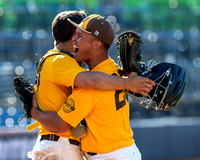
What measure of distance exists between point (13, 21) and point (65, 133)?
9.22 metres

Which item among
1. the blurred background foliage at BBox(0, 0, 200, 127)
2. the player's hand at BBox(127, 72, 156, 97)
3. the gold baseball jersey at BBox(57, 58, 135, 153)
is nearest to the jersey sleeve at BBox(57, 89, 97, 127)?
the gold baseball jersey at BBox(57, 58, 135, 153)

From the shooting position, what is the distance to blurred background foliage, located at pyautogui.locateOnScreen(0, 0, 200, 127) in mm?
11094

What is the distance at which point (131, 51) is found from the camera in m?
3.18

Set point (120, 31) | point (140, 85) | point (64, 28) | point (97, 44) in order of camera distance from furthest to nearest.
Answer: point (120, 31) → point (64, 28) → point (97, 44) → point (140, 85)

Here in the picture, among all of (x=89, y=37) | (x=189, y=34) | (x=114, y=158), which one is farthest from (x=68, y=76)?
(x=189, y=34)

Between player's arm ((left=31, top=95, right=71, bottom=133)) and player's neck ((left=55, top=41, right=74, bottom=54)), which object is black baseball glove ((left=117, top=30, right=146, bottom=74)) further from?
player's arm ((left=31, top=95, right=71, bottom=133))

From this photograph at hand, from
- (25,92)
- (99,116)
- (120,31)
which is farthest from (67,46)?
(120,31)

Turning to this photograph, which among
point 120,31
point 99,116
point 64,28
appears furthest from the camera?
point 120,31

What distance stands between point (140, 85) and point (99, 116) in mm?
465

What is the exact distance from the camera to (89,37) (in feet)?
10.6

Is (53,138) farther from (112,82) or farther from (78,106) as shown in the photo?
(112,82)

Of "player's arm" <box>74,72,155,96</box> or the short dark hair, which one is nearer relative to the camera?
"player's arm" <box>74,72,155,96</box>

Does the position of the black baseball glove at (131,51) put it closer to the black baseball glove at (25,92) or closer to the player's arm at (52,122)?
the player's arm at (52,122)

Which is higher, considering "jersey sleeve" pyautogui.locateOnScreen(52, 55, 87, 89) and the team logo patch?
"jersey sleeve" pyautogui.locateOnScreen(52, 55, 87, 89)
